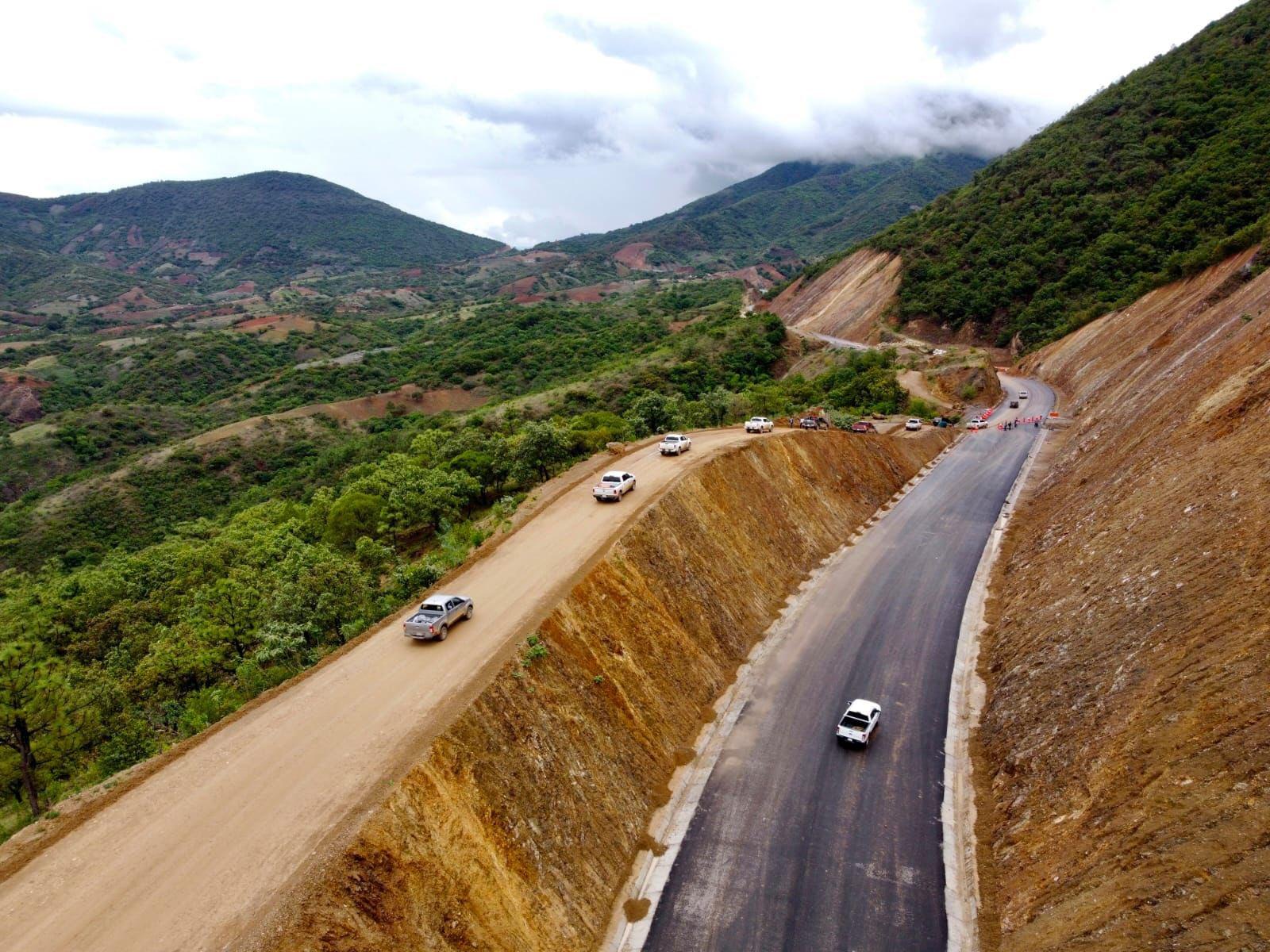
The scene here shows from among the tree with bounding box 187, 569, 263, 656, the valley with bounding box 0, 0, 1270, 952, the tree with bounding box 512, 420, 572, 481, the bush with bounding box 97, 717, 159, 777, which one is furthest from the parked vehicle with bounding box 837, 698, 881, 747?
the tree with bounding box 187, 569, 263, 656

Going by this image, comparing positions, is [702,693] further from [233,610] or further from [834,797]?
[233,610]

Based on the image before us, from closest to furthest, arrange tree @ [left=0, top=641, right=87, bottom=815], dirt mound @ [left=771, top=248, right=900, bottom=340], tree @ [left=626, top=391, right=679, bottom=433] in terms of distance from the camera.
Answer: tree @ [left=0, top=641, right=87, bottom=815] → tree @ [left=626, top=391, right=679, bottom=433] → dirt mound @ [left=771, top=248, right=900, bottom=340]

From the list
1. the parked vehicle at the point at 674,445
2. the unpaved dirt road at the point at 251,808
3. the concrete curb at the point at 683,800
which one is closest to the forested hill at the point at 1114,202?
the parked vehicle at the point at 674,445

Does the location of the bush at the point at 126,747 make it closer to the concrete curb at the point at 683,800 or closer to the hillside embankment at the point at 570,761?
the hillside embankment at the point at 570,761

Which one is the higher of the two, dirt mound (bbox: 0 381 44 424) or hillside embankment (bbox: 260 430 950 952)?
dirt mound (bbox: 0 381 44 424)

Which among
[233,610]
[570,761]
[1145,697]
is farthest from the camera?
[233,610]

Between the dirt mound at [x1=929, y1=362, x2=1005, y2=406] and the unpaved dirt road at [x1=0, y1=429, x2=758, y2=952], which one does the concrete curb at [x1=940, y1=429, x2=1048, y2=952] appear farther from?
the dirt mound at [x1=929, y1=362, x2=1005, y2=406]

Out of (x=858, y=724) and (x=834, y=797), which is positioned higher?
(x=858, y=724)

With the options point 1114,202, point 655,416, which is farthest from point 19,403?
point 1114,202
